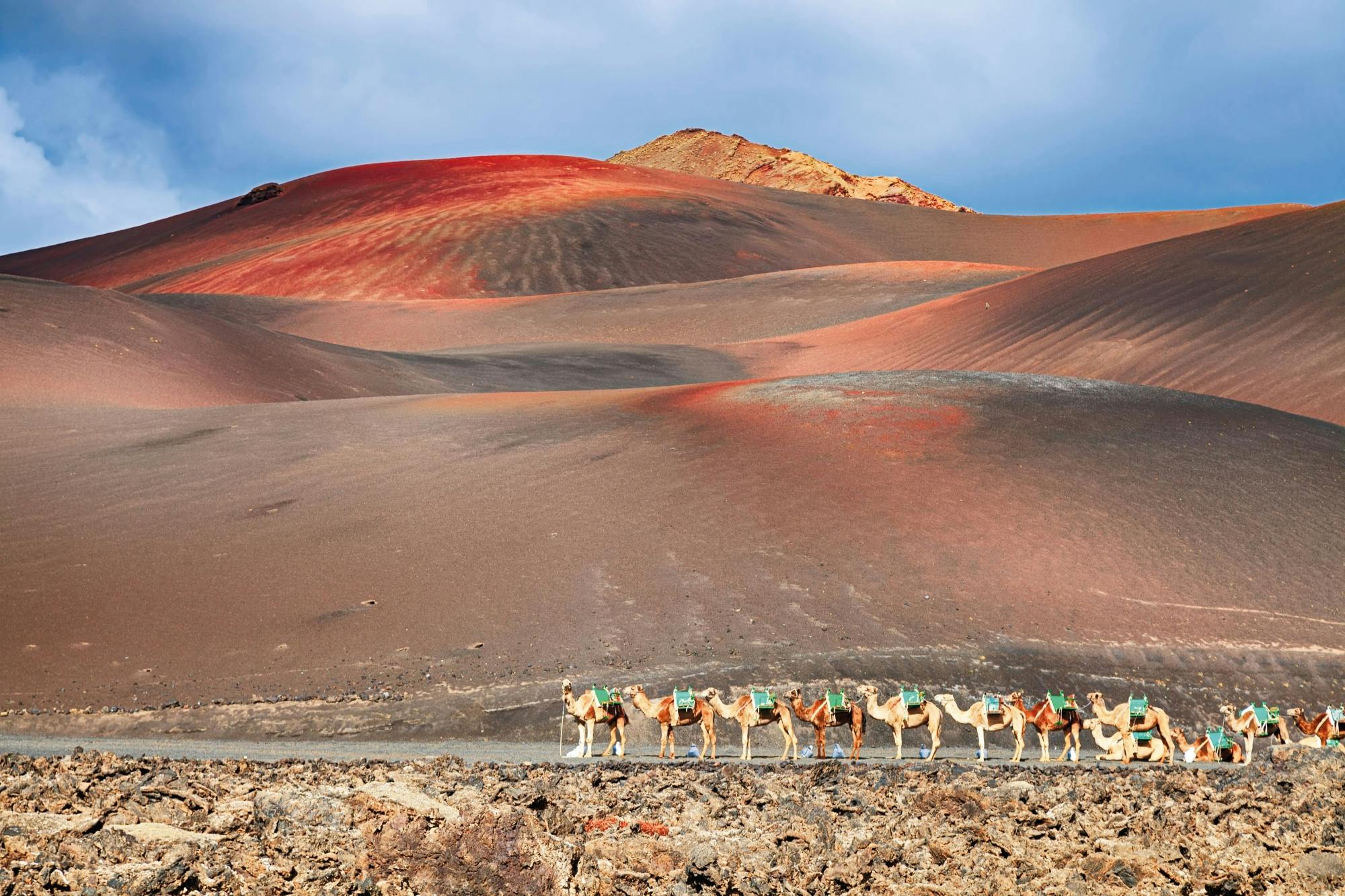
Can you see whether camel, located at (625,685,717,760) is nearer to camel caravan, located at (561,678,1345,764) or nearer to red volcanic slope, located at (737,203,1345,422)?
camel caravan, located at (561,678,1345,764)

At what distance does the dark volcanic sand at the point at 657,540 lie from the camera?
15883 mm

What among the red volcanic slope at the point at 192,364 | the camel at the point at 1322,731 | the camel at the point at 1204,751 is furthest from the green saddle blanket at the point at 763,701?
the red volcanic slope at the point at 192,364

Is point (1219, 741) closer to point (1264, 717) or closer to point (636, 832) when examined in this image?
point (1264, 717)

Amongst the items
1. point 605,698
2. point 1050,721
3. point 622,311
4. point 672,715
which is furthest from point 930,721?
point 622,311

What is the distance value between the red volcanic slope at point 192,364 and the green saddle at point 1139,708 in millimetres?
22032

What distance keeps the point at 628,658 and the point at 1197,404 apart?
15892 millimetres

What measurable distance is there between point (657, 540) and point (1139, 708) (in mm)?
8660

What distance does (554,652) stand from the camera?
15.8 meters

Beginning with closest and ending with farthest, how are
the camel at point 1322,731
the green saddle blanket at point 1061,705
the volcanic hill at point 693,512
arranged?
the camel at point 1322,731 → the green saddle blanket at point 1061,705 → the volcanic hill at point 693,512

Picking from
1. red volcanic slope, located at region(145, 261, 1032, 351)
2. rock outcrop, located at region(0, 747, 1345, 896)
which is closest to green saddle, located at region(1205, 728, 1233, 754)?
rock outcrop, located at region(0, 747, 1345, 896)

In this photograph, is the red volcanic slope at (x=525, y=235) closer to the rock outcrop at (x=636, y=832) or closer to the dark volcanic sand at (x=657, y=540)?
the dark volcanic sand at (x=657, y=540)

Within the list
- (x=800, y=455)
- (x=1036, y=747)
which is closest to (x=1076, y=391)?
(x=800, y=455)

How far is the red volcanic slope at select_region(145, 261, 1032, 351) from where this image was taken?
192ft

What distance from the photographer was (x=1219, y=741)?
1160 centimetres
